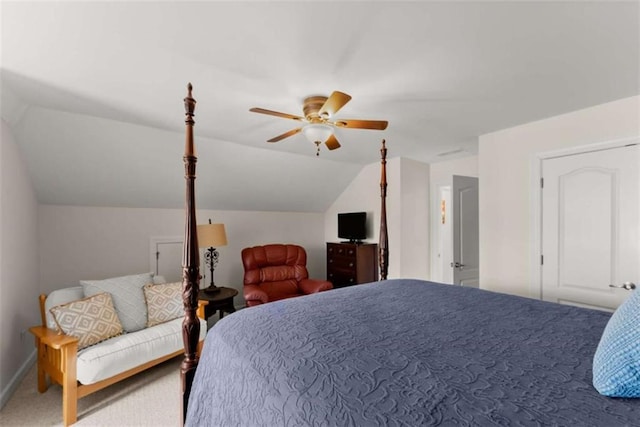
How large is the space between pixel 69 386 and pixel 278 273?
2.45 metres

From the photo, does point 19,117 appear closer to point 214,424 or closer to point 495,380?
point 214,424

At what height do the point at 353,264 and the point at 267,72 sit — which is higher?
the point at 267,72

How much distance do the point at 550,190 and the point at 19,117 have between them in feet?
15.2

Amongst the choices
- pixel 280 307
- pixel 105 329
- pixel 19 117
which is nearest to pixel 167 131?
pixel 19 117

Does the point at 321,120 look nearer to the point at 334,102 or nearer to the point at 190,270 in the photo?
the point at 334,102

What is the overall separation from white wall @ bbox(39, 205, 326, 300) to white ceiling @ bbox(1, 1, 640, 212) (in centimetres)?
27

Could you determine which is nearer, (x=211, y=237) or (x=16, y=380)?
(x=16, y=380)

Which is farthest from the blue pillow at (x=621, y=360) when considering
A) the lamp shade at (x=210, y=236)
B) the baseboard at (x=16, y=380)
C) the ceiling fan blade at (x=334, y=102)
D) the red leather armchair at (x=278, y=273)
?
the baseboard at (x=16, y=380)

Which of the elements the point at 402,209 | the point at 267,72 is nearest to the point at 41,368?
the point at 267,72

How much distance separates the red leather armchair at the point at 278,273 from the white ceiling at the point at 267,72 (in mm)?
1496

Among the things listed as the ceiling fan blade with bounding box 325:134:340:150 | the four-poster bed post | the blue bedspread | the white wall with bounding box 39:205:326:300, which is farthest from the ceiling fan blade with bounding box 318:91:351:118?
the white wall with bounding box 39:205:326:300

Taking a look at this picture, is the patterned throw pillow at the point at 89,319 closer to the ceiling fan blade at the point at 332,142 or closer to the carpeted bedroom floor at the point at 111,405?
the carpeted bedroom floor at the point at 111,405

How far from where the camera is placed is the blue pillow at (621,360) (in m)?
0.72

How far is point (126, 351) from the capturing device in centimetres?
225
